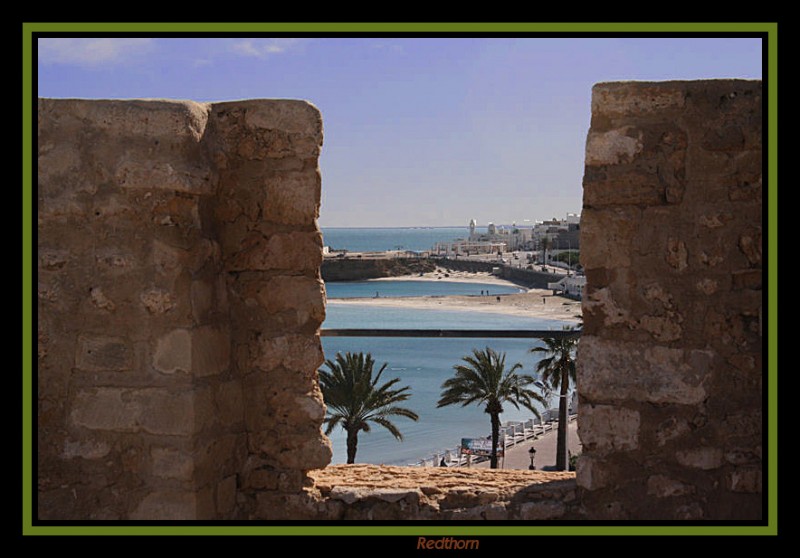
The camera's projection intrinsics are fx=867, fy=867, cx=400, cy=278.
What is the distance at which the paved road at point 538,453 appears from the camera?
17.9 m

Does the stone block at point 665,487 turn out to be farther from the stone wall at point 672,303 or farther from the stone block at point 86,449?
the stone block at point 86,449

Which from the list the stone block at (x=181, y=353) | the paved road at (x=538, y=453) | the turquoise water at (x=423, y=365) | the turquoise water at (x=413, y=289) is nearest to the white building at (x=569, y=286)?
the turquoise water at (x=423, y=365)

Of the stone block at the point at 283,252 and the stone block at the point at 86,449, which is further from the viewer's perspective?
the stone block at the point at 283,252

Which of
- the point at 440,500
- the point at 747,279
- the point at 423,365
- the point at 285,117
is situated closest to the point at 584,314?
the point at 747,279

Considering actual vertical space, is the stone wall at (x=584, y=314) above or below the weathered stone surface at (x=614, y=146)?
below

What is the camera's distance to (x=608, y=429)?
3.34 meters

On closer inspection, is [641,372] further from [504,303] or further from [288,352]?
[504,303]

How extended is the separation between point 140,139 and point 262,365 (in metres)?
1.03

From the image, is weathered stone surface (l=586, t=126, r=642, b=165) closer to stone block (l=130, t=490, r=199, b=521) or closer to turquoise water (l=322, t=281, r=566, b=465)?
stone block (l=130, t=490, r=199, b=521)

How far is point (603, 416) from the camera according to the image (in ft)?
11.0

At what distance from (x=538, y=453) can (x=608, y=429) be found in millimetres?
16184

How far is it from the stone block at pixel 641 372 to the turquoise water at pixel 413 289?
58.1m

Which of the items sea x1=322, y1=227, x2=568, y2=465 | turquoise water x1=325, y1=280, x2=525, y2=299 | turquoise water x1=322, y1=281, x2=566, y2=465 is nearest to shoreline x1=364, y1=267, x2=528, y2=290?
turquoise water x1=325, y1=280, x2=525, y2=299
